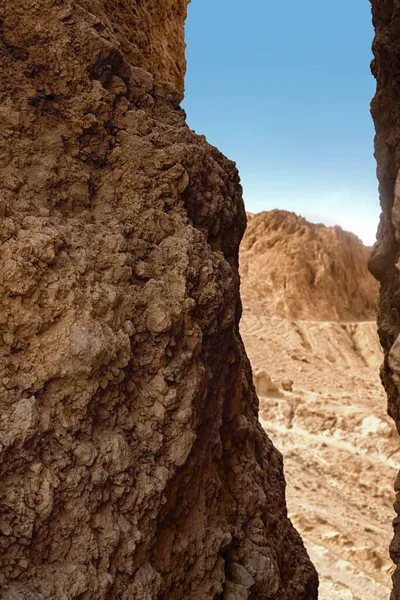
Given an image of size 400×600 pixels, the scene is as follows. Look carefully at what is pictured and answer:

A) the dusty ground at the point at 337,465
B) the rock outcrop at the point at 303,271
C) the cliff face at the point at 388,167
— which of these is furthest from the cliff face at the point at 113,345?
the rock outcrop at the point at 303,271

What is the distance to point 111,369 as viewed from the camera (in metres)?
2.53

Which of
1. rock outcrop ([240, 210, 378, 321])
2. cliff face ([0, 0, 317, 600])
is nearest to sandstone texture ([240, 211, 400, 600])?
rock outcrop ([240, 210, 378, 321])

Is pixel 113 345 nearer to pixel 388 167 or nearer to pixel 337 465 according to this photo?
pixel 388 167

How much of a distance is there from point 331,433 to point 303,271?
771 inches

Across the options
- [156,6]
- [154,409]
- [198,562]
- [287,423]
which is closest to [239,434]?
[198,562]

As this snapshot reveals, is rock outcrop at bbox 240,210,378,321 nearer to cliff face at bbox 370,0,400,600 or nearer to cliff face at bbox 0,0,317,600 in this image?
cliff face at bbox 370,0,400,600

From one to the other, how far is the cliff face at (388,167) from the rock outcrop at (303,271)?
22557mm

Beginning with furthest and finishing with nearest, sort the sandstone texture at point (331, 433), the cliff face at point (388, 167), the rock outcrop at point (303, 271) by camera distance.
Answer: the rock outcrop at point (303, 271), the sandstone texture at point (331, 433), the cliff face at point (388, 167)

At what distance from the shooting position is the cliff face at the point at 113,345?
2275 millimetres

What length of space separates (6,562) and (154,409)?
92 cm

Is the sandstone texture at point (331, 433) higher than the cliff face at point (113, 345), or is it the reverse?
the cliff face at point (113, 345)

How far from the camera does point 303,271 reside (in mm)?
30906

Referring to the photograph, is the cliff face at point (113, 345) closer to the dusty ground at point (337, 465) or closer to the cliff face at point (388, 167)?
the cliff face at point (388, 167)

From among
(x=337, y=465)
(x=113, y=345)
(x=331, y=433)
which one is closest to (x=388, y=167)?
(x=113, y=345)
